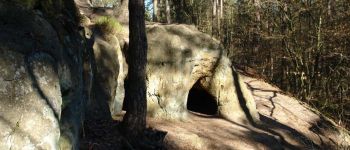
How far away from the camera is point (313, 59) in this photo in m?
18.4

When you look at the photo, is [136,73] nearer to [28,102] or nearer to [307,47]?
[28,102]

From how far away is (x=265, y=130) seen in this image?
12867 mm

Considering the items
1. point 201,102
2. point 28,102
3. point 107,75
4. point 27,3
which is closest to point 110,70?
point 107,75

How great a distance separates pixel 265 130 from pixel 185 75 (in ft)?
9.78

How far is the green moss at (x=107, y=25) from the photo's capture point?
36.7 ft

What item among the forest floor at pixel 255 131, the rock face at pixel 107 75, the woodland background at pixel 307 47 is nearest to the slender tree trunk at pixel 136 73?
the forest floor at pixel 255 131

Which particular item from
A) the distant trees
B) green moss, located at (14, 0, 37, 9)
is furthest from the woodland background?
green moss, located at (14, 0, 37, 9)

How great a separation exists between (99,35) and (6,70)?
6.20m

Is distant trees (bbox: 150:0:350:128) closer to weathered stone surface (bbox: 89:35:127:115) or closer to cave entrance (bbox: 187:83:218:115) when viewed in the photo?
cave entrance (bbox: 187:83:218:115)

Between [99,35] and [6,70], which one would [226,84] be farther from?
[6,70]

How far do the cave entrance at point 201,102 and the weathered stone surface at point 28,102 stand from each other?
8.56 meters

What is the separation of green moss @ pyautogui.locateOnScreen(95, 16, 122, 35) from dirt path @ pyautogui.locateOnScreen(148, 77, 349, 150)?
2568 mm

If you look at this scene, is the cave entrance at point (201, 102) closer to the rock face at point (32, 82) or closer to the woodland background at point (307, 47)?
the woodland background at point (307, 47)

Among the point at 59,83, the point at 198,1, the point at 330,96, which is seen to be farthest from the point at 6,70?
the point at 198,1
